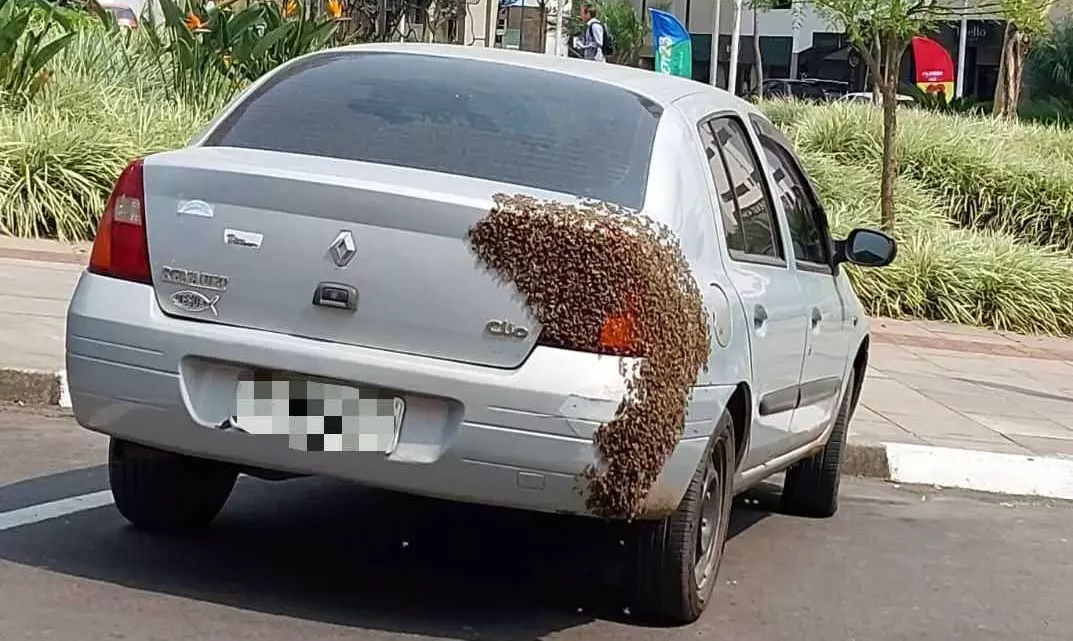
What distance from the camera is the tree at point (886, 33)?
13555 millimetres

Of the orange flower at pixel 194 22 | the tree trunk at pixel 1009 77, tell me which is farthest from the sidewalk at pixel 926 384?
the tree trunk at pixel 1009 77

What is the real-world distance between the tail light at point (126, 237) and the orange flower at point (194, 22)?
35.3 feet

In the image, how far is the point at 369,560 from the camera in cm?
556

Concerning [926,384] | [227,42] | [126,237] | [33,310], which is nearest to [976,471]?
[926,384]

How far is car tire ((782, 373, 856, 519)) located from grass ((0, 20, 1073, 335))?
6238mm

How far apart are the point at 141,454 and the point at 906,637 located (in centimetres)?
236


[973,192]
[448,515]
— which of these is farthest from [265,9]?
[448,515]

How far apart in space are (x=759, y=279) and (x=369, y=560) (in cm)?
152

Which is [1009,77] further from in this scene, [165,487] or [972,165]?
[165,487]

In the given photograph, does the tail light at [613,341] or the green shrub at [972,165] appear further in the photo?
the green shrub at [972,165]

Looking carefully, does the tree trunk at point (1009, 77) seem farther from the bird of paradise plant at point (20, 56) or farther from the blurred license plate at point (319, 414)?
the blurred license plate at point (319, 414)

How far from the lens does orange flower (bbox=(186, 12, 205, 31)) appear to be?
15359 mm

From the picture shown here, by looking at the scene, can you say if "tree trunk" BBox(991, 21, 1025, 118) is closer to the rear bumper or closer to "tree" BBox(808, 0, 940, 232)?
"tree" BBox(808, 0, 940, 232)

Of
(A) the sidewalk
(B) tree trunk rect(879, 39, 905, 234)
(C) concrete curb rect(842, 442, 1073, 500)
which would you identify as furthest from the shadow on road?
(B) tree trunk rect(879, 39, 905, 234)
